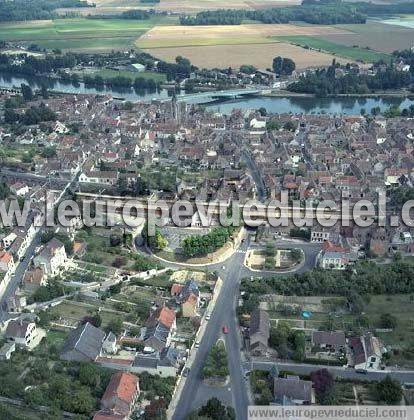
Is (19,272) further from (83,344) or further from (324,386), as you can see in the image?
(324,386)

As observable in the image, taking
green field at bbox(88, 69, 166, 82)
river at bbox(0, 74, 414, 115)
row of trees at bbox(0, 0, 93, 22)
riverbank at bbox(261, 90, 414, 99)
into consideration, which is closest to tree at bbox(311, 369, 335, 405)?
river at bbox(0, 74, 414, 115)

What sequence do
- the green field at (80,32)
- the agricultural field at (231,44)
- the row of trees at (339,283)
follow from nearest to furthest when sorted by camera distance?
the row of trees at (339,283), the agricultural field at (231,44), the green field at (80,32)

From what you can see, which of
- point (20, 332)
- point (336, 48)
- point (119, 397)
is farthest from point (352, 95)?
point (119, 397)

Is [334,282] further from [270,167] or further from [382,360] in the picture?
[270,167]

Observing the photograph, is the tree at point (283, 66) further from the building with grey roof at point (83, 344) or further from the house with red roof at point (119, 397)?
the house with red roof at point (119, 397)

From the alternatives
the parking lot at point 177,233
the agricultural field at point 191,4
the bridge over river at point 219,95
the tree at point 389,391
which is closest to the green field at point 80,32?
the agricultural field at point 191,4

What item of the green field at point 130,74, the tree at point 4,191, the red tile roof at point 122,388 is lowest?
the red tile roof at point 122,388

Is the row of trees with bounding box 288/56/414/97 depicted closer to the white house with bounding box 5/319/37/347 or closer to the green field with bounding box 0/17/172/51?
the green field with bounding box 0/17/172/51
